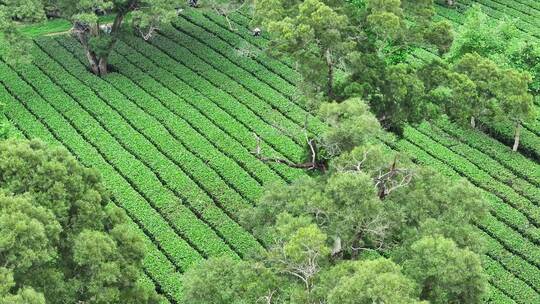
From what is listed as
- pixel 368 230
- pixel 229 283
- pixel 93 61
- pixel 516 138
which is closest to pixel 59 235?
pixel 229 283

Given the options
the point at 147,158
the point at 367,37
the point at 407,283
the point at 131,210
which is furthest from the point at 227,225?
the point at 407,283

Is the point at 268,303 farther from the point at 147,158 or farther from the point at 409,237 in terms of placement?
the point at 147,158

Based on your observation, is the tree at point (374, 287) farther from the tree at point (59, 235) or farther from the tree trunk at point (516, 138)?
the tree trunk at point (516, 138)

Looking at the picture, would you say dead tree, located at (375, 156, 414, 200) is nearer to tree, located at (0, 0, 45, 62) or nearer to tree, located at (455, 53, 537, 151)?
tree, located at (455, 53, 537, 151)

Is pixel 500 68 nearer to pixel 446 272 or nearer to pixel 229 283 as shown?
pixel 446 272

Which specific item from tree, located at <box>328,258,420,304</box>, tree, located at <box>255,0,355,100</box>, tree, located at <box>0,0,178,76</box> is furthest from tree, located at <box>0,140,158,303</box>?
tree, located at <box>0,0,178,76</box>
